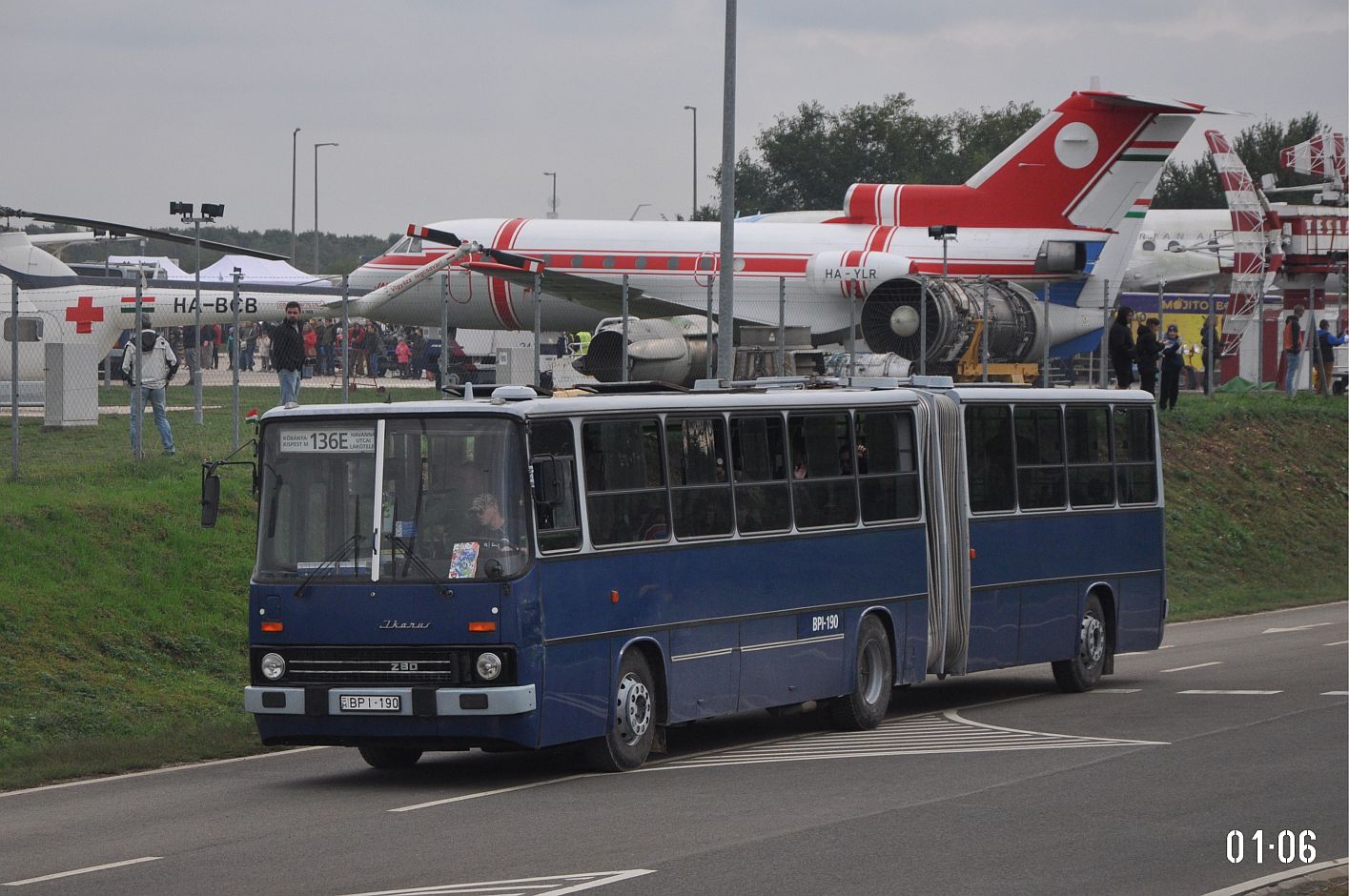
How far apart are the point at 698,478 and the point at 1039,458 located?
5.67 m

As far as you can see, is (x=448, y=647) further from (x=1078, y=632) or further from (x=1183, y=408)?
(x=1183, y=408)

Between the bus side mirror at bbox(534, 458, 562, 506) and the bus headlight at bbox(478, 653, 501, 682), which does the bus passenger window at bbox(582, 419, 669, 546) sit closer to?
the bus side mirror at bbox(534, 458, 562, 506)

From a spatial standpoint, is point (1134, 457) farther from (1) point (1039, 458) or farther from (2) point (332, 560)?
(2) point (332, 560)

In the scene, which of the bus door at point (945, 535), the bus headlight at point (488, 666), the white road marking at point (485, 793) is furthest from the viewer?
the bus door at point (945, 535)

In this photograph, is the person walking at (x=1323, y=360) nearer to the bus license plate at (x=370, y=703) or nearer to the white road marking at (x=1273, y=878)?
the bus license plate at (x=370, y=703)

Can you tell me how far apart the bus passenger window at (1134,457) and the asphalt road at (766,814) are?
375cm

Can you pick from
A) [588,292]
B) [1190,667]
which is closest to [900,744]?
[1190,667]

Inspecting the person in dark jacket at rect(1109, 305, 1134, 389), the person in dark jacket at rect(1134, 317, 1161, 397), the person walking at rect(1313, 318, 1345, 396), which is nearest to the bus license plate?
the person in dark jacket at rect(1109, 305, 1134, 389)

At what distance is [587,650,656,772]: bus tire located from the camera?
47.1 feet

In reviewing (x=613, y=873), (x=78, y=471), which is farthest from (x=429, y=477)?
(x=78, y=471)

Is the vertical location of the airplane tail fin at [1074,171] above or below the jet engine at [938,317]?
above

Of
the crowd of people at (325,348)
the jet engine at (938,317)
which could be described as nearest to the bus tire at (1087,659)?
the crowd of people at (325,348)

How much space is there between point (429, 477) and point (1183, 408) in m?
30.7

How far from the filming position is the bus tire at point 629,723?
1435cm
